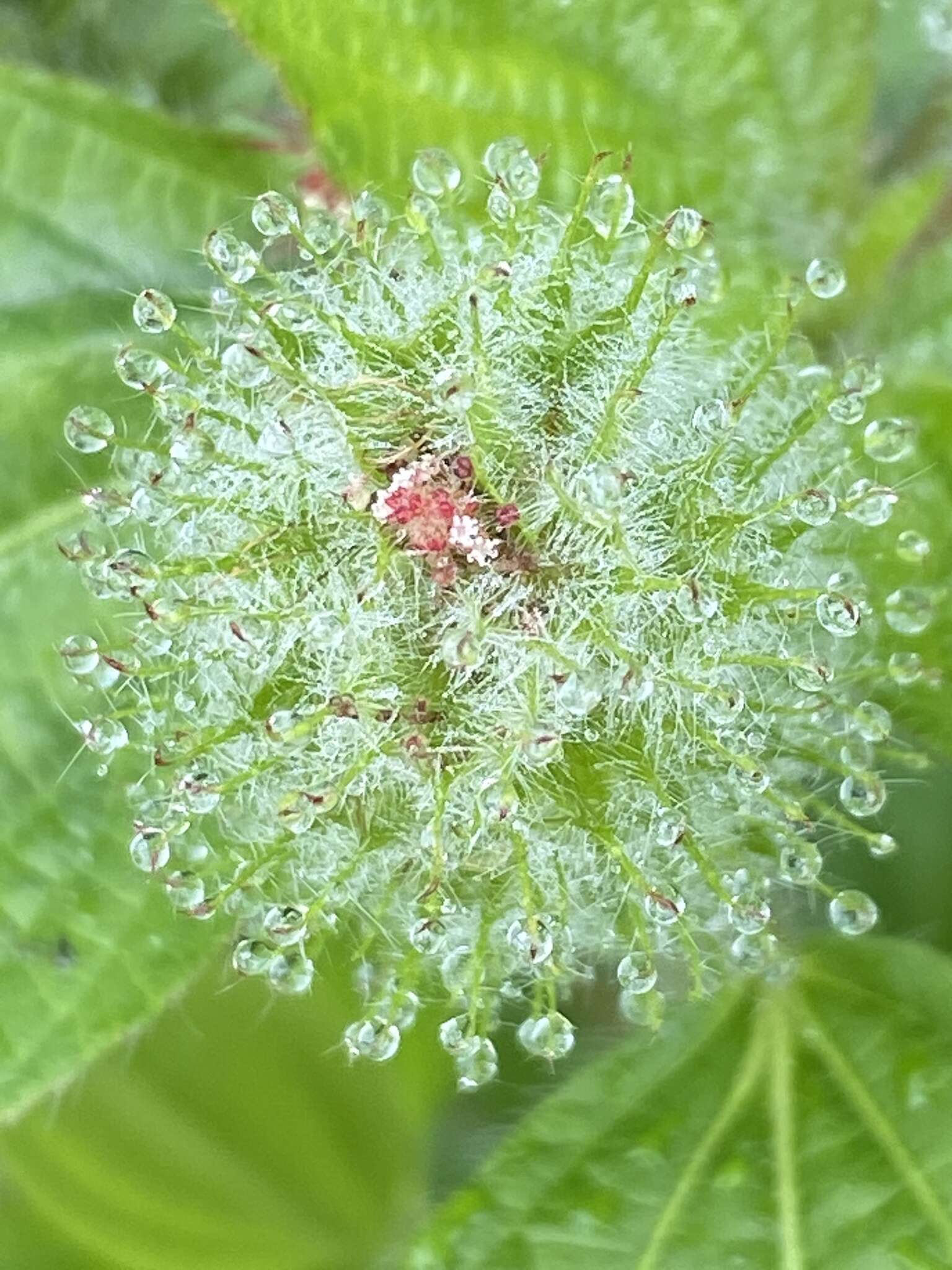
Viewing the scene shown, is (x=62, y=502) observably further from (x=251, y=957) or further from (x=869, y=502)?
(x=869, y=502)

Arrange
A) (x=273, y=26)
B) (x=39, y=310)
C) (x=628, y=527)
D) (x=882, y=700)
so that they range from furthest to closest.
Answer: (x=39, y=310)
(x=882, y=700)
(x=273, y=26)
(x=628, y=527)

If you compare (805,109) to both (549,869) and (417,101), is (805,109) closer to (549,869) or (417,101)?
(417,101)

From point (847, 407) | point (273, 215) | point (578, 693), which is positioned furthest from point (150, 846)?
point (847, 407)

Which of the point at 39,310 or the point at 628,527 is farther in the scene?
the point at 39,310

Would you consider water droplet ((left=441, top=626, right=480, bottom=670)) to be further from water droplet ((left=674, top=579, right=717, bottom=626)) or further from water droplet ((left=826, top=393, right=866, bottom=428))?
water droplet ((left=826, top=393, right=866, bottom=428))

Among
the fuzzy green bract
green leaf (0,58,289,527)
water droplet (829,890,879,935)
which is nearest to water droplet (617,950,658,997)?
the fuzzy green bract

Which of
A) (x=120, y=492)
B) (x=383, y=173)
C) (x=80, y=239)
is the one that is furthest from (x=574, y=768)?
(x=80, y=239)
